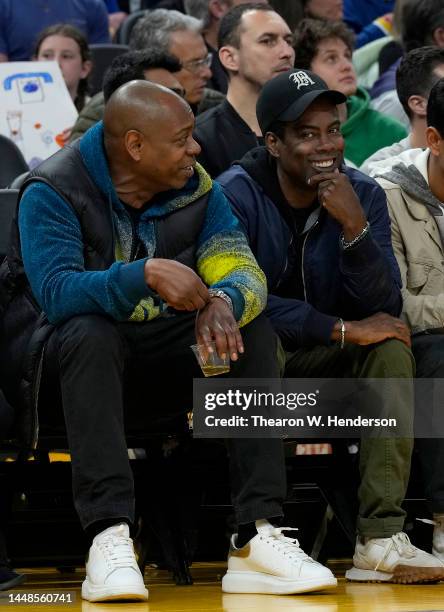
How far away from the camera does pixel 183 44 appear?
6453mm

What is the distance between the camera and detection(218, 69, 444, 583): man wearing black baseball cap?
12.6ft

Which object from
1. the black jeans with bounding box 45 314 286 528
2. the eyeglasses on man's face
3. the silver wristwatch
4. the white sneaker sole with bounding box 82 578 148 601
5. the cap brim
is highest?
the cap brim

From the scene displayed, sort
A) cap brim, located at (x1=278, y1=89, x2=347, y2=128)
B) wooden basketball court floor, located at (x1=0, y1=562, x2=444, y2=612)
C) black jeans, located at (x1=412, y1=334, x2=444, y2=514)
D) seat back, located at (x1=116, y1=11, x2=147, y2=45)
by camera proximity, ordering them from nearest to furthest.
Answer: wooden basketball court floor, located at (x1=0, y1=562, x2=444, y2=612), black jeans, located at (x1=412, y1=334, x2=444, y2=514), cap brim, located at (x1=278, y1=89, x2=347, y2=128), seat back, located at (x1=116, y1=11, x2=147, y2=45)

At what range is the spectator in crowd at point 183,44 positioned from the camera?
6.23 metres

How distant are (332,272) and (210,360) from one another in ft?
2.78

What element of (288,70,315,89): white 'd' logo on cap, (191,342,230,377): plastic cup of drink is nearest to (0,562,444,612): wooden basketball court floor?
(191,342,230,377): plastic cup of drink

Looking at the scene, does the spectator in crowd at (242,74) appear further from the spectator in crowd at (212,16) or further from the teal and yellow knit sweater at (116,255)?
the teal and yellow knit sweater at (116,255)

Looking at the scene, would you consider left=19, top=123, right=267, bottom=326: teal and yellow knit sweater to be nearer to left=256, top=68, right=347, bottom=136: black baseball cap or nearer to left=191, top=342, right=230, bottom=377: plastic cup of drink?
left=191, top=342, right=230, bottom=377: plastic cup of drink

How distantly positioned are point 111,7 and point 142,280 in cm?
653

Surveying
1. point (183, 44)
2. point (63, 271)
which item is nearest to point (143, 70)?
point (183, 44)

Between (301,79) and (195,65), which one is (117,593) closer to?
(301,79)

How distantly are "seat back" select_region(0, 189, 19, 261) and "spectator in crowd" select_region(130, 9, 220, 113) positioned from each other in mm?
2044

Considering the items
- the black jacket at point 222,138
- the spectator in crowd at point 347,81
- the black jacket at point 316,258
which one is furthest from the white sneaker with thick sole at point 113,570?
the spectator in crowd at point 347,81

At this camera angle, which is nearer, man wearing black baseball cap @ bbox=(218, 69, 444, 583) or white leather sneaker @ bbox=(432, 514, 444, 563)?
man wearing black baseball cap @ bbox=(218, 69, 444, 583)
